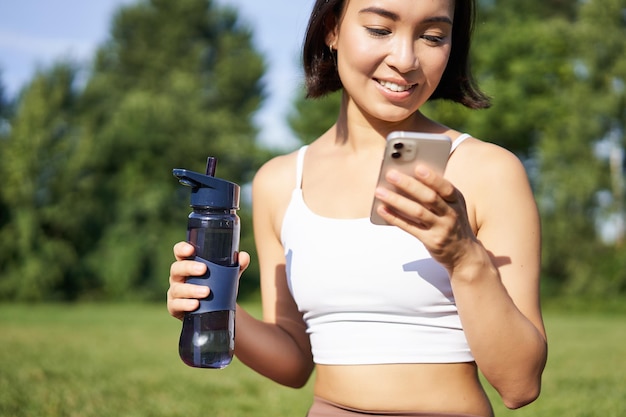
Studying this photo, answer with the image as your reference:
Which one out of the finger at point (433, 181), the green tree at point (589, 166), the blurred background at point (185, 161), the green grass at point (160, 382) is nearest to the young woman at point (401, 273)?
the finger at point (433, 181)

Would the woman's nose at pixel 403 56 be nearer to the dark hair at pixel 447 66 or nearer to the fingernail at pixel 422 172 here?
the dark hair at pixel 447 66

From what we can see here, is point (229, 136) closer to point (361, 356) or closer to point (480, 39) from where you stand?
point (480, 39)

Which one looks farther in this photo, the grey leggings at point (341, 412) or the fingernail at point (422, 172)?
the grey leggings at point (341, 412)

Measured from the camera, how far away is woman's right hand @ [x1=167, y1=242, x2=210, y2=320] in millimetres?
1888

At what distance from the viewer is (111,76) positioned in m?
39.4

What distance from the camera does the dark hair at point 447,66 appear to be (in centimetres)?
227

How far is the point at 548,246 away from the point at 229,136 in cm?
1291

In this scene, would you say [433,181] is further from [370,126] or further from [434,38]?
[370,126]

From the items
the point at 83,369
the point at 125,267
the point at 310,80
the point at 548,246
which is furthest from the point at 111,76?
the point at 310,80

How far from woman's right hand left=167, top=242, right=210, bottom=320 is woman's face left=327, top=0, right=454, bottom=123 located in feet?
2.08

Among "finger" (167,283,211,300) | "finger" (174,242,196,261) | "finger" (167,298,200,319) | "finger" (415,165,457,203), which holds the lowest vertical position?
"finger" (167,298,200,319)

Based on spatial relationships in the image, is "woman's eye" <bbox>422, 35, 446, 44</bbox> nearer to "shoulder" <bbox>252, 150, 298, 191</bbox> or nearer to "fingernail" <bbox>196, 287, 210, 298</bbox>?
"shoulder" <bbox>252, 150, 298, 191</bbox>

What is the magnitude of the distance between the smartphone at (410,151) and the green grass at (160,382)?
4.16 metres

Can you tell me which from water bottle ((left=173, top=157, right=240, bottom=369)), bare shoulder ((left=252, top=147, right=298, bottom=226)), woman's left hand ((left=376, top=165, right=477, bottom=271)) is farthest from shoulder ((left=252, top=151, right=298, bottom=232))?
woman's left hand ((left=376, top=165, right=477, bottom=271))
